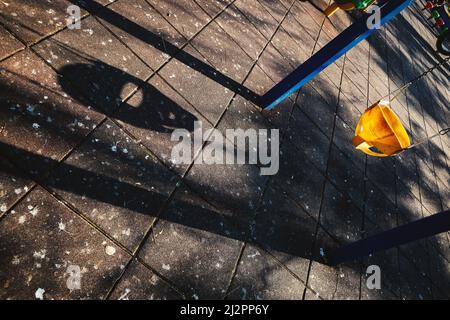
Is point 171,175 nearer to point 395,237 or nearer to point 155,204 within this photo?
point 155,204

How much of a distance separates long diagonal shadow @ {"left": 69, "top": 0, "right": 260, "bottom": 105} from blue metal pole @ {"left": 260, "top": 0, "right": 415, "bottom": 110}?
336 mm

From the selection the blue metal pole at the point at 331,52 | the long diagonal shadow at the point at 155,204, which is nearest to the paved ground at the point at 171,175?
the long diagonal shadow at the point at 155,204

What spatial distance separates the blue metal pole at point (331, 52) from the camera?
9.96ft

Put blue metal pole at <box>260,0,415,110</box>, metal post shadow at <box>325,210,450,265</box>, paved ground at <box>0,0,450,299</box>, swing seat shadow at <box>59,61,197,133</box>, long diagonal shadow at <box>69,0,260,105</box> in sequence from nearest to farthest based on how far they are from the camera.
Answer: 1. paved ground at <box>0,0,450,299</box>
2. metal post shadow at <box>325,210,450,265</box>
3. swing seat shadow at <box>59,61,197,133</box>
4. blue metal pole at <box>260,0,415,110</box>
5. long diagonal shadow at <box>69,0,260,105</box>

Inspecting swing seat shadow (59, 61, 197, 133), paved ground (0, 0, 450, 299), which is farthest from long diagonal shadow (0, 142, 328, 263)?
swing seat shadow (59, 61, 197, 133)

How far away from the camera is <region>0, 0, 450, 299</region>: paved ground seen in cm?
217

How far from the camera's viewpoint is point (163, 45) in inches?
141

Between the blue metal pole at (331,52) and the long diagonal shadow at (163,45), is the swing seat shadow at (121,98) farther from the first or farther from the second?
the blue metal pole at (331,52)

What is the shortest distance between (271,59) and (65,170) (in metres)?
3.48

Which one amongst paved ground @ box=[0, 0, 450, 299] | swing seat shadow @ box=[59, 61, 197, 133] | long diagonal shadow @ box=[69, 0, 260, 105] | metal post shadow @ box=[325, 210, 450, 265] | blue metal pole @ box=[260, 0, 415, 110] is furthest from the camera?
long diagonal shadow @ box=[69, 0, 260, 105]

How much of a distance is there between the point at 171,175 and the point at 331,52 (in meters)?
2.15

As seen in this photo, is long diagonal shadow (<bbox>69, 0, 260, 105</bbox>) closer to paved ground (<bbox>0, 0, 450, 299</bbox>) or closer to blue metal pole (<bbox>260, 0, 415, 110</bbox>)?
paved ground (<bbox>0, 0, 450, 299</bbox>)

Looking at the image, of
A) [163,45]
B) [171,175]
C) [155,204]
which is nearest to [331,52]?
[163,45]

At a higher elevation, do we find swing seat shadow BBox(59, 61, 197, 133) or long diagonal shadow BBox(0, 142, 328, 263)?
swing seat shadow BBox(59, 61, 197, 133)
